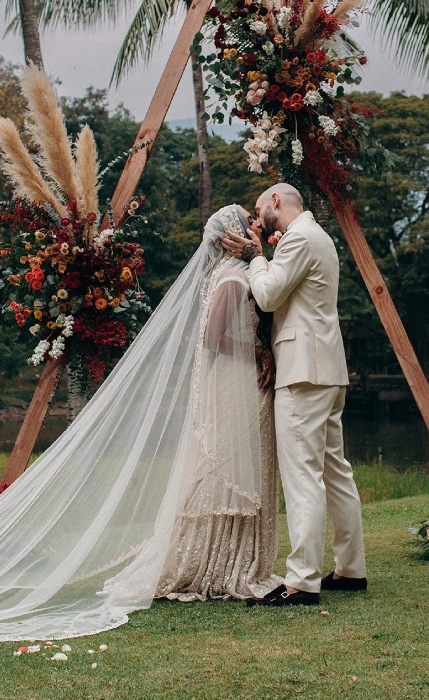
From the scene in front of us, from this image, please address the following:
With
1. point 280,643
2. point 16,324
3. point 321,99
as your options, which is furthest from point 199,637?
point 321,99

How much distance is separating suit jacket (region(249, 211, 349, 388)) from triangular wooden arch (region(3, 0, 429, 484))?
1.14 metres

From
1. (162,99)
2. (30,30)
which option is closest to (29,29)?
(30,30)

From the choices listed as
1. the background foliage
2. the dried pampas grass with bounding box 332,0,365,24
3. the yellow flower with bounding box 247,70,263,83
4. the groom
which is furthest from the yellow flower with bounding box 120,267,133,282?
the background foliage

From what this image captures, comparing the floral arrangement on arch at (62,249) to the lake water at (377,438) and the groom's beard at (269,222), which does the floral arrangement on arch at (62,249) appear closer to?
the groom's beard at (269,222)

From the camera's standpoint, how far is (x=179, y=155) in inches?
1308

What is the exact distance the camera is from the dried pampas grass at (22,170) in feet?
17.7

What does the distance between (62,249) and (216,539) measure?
1858mm

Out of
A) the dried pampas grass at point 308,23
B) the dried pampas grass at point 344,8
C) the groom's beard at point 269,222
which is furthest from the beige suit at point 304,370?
the dried pampas grass at point 344,8

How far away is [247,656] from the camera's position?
3.71 m

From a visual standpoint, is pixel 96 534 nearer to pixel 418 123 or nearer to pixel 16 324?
pixel 16 324

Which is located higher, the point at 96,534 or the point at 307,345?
the point at 307,345

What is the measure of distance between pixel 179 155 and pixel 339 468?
95.7 ft

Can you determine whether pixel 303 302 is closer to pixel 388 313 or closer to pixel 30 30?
pixel 388 313

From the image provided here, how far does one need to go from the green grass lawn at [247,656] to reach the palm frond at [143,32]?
40.3 ft
